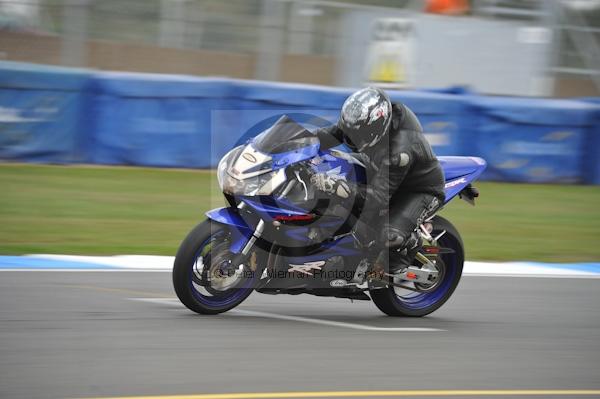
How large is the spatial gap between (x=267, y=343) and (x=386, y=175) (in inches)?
58.8

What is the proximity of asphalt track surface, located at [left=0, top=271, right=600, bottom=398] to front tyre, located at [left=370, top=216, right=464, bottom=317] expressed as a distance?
0.32 feet

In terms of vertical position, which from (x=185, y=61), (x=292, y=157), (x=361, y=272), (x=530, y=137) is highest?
(x=292, y=157)

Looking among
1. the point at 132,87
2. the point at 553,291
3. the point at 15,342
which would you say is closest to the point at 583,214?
the point at 553,291

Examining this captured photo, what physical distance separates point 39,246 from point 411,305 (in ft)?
12.9

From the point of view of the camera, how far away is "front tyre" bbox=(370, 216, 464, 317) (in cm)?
686

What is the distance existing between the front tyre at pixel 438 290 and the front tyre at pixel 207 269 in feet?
4.09

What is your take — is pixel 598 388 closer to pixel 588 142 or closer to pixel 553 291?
pixel 553 291

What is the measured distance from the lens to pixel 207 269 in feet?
19.8

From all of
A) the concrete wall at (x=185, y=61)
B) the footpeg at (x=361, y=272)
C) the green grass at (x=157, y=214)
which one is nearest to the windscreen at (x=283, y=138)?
the footpeg at (x=361, y=272)

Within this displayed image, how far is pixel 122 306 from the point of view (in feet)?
21.6

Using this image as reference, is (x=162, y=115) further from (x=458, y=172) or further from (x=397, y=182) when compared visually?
(x=397, y=182)

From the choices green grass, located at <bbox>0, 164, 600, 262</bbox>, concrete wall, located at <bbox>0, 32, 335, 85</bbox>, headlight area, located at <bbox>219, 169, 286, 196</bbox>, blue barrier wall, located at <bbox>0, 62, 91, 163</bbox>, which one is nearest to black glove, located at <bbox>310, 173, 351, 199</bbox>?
headlight area, located at <bbox>219, 169, 286, 196</bbox>

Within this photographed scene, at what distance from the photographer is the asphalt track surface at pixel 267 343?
196 inches

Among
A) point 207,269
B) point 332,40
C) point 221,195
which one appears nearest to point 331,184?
point 221,195
